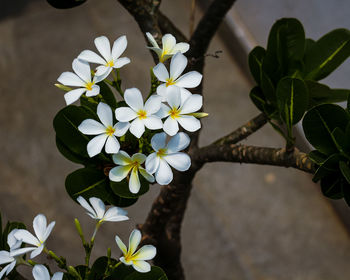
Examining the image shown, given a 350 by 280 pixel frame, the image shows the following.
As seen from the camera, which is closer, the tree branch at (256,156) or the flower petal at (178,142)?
the flower petal at (178,142)

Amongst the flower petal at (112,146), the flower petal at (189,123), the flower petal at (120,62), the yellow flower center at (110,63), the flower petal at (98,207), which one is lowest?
the flower petal at (98,207)

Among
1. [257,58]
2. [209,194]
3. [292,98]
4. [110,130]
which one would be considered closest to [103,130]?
[110,130]

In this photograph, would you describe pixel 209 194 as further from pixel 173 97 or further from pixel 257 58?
pixel 173 97

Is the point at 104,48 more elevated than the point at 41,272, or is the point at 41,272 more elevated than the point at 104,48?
the point at 104,48

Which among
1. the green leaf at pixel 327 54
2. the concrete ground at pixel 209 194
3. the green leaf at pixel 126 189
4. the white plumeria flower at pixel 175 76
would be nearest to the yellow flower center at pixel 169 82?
the white plumeria flower at pixel 175 76

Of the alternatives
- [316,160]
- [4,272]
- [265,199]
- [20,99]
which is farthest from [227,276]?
→ [4,272]

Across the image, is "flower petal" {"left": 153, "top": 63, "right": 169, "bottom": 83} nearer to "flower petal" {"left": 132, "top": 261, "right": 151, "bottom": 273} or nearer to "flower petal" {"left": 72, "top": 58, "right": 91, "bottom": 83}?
"flower petal" {"left": 72, "top": 58, "right": 91, "bottom": 83}

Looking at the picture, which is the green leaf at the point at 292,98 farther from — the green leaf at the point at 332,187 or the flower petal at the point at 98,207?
the flower petal at the point at 98,207

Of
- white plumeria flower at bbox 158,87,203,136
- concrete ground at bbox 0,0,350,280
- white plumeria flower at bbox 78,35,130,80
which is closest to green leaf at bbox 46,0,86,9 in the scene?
white plumeria flower at bbox 78,35,130,80
